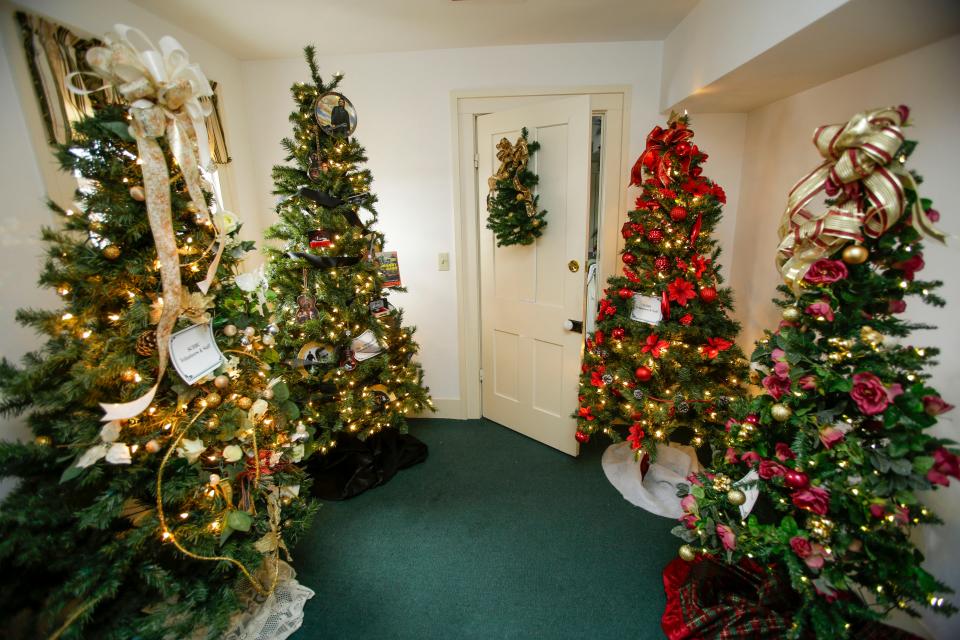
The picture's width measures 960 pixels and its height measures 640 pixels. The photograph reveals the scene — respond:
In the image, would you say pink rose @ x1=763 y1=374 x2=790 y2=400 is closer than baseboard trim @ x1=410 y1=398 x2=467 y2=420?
Yes

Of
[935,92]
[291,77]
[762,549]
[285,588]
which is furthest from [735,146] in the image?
[285,588]

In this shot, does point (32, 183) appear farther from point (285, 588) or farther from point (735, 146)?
point (735, 146)

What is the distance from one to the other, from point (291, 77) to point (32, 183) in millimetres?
1599

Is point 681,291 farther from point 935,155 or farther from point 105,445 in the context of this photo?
point 105,445

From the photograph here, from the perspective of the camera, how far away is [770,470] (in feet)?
3.98

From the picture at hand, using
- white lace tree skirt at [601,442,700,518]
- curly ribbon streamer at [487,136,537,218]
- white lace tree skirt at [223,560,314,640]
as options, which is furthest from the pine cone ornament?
white lace tree skirt at [601,442,700,518]

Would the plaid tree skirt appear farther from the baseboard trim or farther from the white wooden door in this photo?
the baseboard trim

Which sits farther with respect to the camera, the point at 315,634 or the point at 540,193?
the point at 540,193

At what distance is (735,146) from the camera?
2330 mm

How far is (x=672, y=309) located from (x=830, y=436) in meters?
0.90

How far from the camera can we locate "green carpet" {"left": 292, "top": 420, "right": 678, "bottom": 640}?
1517 mm

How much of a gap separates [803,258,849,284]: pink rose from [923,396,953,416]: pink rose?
35 cm

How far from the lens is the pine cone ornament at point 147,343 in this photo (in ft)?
3.83

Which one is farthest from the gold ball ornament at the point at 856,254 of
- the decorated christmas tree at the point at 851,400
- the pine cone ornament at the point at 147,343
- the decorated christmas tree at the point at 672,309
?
the pine cone ornament at the point at 147,343
